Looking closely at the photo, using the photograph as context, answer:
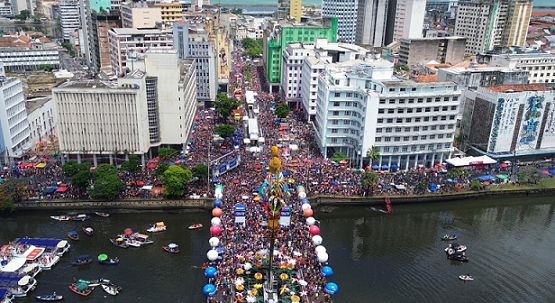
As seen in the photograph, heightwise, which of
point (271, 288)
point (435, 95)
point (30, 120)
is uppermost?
point (435, 95)

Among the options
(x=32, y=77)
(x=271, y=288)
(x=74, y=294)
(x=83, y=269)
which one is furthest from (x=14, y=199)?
(x=32, y=77)

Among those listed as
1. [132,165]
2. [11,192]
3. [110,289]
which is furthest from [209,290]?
[11,192]

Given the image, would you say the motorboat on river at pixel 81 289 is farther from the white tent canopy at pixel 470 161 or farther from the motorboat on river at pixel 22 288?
the white tent canopy at pixel 470 161

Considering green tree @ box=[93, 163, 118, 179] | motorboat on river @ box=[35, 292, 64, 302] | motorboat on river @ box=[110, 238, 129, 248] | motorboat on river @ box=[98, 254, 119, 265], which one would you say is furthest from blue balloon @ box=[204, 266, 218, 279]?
green tree @ box=[93, 163, 118, 179]

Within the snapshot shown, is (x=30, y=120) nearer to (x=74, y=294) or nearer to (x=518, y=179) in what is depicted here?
(x=74, y=294)

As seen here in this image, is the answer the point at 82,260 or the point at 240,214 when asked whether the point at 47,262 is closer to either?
the point at 82,260

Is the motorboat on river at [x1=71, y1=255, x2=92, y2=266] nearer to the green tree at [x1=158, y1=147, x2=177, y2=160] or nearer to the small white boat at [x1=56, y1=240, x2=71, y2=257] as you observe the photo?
the small white boat at [x1=56, y1=240, x2=71, y2=257]
